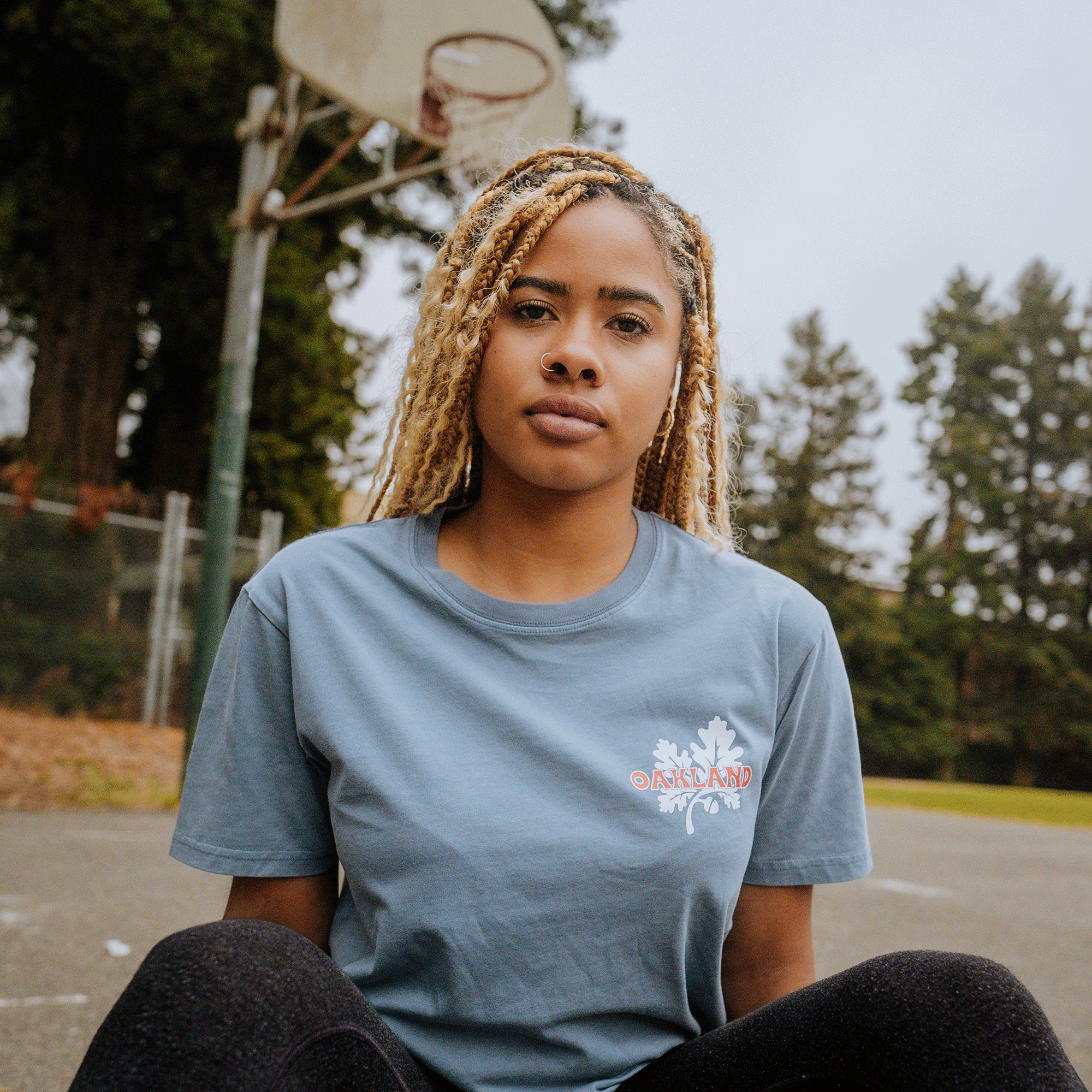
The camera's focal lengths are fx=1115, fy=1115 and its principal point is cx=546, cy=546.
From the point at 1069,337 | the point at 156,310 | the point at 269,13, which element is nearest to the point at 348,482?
the point at 156,310

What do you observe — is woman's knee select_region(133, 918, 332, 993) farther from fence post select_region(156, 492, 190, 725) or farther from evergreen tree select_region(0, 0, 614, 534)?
evergreen tree select_region(0, 0, 614, 534)

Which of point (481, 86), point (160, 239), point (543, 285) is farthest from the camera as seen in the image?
point (160, 239)

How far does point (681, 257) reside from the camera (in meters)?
1.74

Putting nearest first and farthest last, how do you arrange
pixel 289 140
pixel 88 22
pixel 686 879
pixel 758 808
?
pixel 686 879 → pixel 758 808 → pixel 289 140 → pixel 88 22

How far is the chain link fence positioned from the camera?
31.0ft

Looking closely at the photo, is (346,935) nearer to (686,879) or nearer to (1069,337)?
(686,879)

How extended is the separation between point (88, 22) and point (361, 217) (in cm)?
496

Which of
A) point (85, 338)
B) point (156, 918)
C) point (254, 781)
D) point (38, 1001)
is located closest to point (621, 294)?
point (254, 781)

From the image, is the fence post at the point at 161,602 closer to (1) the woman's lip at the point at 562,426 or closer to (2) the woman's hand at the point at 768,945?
(1) the woman's lip at the point at 562,426

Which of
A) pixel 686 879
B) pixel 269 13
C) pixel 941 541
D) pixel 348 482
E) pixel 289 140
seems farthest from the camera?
pixel 941 541

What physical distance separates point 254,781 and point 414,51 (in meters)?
6.27

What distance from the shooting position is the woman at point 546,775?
3.82 feet

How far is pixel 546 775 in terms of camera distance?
1402mm

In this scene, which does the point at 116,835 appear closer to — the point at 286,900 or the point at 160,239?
the point at 286,900
